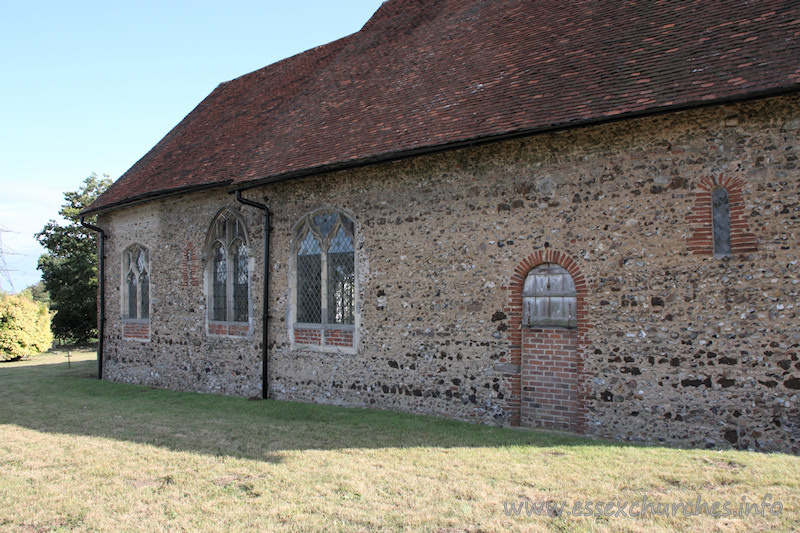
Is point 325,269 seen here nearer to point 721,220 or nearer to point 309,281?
point 309,281

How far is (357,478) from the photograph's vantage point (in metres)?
5.64

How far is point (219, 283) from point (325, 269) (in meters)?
3.56

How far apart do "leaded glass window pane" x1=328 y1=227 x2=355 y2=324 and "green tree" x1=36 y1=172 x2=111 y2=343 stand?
22312 millimetres

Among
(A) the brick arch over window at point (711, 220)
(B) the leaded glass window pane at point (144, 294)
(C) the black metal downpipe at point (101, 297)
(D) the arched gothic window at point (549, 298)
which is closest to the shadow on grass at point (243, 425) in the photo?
(D) the arched gothic window at point (549, 298)

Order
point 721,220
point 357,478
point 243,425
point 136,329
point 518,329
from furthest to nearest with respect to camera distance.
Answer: point 136,329, point 243,425, point 518,329, point 721,220, point 357,478

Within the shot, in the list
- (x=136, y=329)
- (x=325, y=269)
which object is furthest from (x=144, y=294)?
(x=325, y=269)

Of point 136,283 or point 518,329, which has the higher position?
point 136,283

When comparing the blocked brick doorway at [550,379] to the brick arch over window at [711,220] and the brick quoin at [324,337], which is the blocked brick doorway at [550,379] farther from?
the brick quoin at [324,337]

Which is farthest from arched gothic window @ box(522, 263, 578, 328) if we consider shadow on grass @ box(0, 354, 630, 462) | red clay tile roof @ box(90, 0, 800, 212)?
red clay tile roof @ box(90, 0, 800, 212)

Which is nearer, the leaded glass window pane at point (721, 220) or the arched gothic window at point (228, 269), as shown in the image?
the leaded glass window pane at point (721, 220)

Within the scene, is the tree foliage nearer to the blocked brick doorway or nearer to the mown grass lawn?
the mown grass lawn

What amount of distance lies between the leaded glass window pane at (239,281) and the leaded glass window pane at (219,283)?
0.75 ft

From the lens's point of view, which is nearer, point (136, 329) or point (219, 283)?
point (219, 283)

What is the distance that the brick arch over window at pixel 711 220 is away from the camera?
6801 mm
